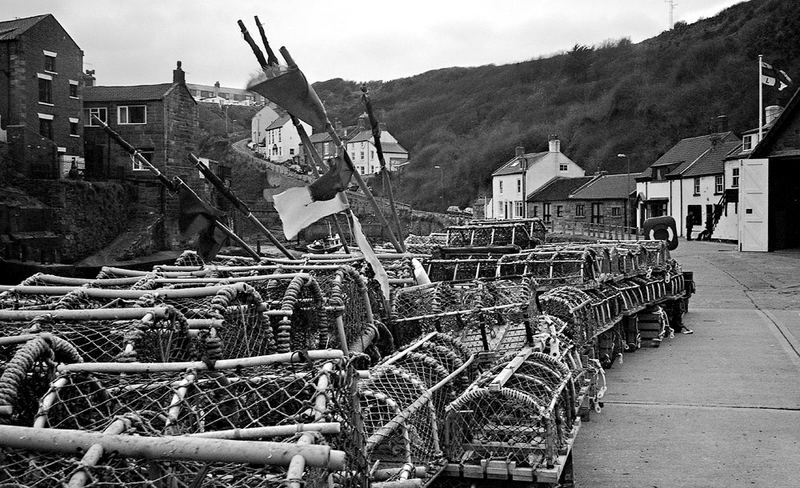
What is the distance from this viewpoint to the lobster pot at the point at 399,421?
3.96m

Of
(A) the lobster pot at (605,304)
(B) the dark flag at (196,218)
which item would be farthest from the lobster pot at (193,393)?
(A) the lobster pot at (605,304)

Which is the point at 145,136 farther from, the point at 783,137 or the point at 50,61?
the point at 783,137

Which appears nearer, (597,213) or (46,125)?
(46,125)

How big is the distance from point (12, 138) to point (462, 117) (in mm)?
85185

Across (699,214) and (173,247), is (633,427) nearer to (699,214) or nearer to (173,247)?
(173,247)

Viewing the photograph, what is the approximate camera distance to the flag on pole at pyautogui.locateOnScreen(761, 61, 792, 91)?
28.6m

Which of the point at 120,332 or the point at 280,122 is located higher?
the point at 280,122

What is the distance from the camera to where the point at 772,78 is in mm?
28719

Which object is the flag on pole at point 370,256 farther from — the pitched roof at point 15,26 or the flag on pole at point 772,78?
the pitched roof at point 15,26

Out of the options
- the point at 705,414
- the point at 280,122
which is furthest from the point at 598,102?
the point at 705,414

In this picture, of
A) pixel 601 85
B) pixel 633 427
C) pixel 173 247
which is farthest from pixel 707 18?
pixel 633 427

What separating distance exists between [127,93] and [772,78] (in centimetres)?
3089

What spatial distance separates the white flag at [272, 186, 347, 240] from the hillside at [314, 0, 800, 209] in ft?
154

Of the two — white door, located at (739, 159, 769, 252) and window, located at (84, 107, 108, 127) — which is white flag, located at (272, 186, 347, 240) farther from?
window, located at (84, 107, 108, 127)
